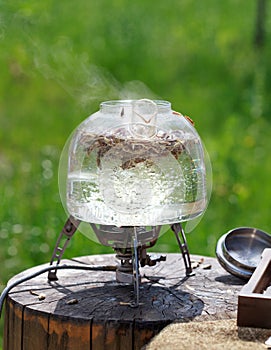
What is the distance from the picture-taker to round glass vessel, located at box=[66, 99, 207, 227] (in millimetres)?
2652

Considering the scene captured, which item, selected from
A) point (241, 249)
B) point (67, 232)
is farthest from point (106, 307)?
point (241, 249)

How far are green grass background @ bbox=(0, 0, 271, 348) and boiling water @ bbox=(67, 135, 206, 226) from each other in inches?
75.7

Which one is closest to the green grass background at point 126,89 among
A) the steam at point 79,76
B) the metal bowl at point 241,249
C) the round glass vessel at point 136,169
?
the steam at point 79,76

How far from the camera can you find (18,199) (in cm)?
520

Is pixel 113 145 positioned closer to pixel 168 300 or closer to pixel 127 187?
pixel 127 187

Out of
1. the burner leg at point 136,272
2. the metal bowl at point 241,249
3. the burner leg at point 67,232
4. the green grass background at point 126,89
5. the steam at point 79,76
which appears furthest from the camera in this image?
the steam at point 79,76

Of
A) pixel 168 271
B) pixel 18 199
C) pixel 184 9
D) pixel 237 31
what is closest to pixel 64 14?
pixel 184 9

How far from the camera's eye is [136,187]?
8.68ft

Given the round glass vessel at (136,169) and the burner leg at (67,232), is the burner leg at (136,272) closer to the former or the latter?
the round glass vessel at (136,169)

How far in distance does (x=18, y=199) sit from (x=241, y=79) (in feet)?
9.83

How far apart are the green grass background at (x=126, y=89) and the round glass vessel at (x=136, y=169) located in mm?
1893

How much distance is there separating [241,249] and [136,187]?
70 centimetres

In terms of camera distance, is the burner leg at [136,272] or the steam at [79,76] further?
the steam at [79,76]

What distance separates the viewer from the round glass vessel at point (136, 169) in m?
2.65
